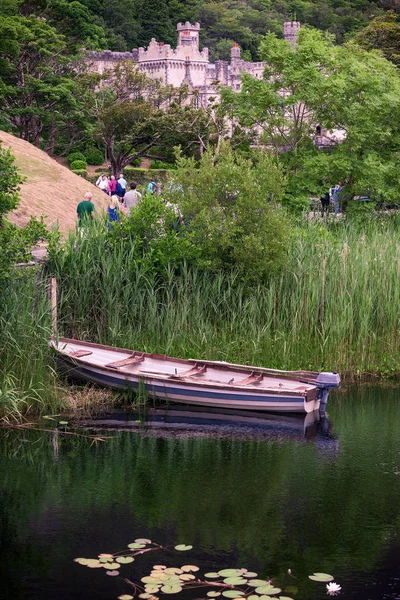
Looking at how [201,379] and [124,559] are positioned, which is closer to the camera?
[124,559]

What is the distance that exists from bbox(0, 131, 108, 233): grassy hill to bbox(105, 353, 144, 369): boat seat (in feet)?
27.0

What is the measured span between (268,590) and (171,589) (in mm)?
847

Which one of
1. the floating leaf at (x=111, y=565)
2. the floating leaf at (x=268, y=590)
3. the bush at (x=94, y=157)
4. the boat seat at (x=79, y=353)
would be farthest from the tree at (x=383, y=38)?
the floating leaf at (x=268, y=590)

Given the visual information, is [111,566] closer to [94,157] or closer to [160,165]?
[94,157]

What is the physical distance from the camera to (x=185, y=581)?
9.23 metres

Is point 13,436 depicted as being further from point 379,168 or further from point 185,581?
point 379,168

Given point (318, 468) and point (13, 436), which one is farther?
point (13, 436)

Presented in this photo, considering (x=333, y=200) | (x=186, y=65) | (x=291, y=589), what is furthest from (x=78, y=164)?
(x=186, y=65)

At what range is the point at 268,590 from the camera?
905 centimetres

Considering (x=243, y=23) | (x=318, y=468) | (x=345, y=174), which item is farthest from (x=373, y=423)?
(x=243, y=23)

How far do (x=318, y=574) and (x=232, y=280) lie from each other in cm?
810

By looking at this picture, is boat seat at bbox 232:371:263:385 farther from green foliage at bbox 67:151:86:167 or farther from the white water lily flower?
green foliage at bbox 67:151:86:167

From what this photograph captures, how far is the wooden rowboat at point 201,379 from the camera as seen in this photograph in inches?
582

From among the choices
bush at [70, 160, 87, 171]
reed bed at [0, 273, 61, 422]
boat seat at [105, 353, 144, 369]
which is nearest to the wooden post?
reed bed at [0, 273, 61, 422]
